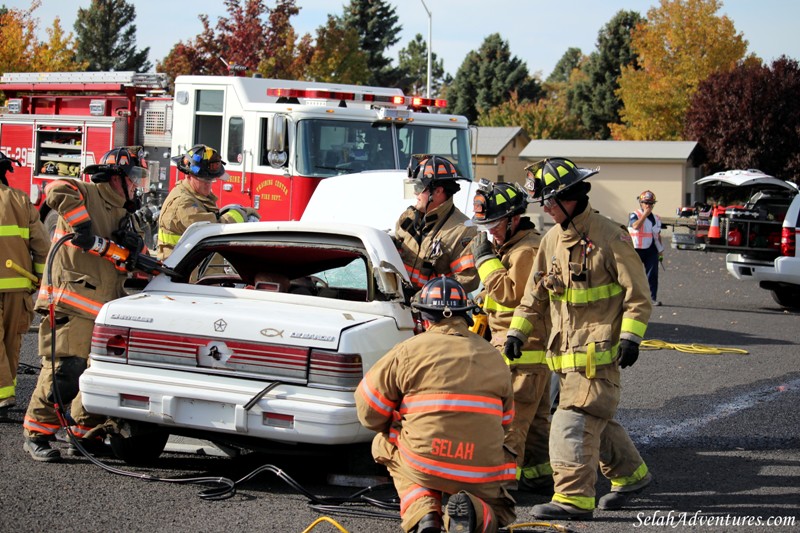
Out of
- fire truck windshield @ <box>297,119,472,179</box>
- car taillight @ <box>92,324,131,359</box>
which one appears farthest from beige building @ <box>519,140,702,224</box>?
car taillight @ <box>92,324,131,359</box>

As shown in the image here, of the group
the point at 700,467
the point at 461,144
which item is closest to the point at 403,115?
the point at 461,144

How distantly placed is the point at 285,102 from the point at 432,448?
891cm

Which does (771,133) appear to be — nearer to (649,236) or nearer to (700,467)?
(649,236)

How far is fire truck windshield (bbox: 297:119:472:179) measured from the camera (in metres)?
12.2

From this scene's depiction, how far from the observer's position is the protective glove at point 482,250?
643 cm

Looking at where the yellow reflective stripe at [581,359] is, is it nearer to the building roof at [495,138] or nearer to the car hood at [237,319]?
the car hood at [237,319]

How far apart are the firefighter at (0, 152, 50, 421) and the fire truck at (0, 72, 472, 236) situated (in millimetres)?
4591

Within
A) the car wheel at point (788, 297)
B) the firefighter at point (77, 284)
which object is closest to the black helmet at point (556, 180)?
the firefighter at point (77, 284)

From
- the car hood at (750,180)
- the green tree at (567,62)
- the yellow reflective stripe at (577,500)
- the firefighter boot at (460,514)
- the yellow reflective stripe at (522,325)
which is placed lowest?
the yellow reflective stripe at (577,500)

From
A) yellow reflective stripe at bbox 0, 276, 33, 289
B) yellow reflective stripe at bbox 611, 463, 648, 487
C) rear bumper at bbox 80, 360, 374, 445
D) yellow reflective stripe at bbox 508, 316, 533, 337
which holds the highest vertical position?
yellow reflective stripe at bbox 508, 316, 533, 337

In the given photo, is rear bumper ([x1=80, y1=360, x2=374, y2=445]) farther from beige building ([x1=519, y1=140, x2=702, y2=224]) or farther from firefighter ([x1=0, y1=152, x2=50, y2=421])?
beige building ([x1=519, y1=140, x2=702, y2=224])

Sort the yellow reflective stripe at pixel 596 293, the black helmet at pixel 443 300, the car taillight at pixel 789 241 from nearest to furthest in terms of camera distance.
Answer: the black helmet at pixel 443 300 < the yellow reflective stripe at pixel 596 293 < the car taillight at pixel 789 241

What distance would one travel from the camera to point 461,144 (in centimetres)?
1332

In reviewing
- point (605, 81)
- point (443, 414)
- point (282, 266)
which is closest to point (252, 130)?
point (282, 266)
